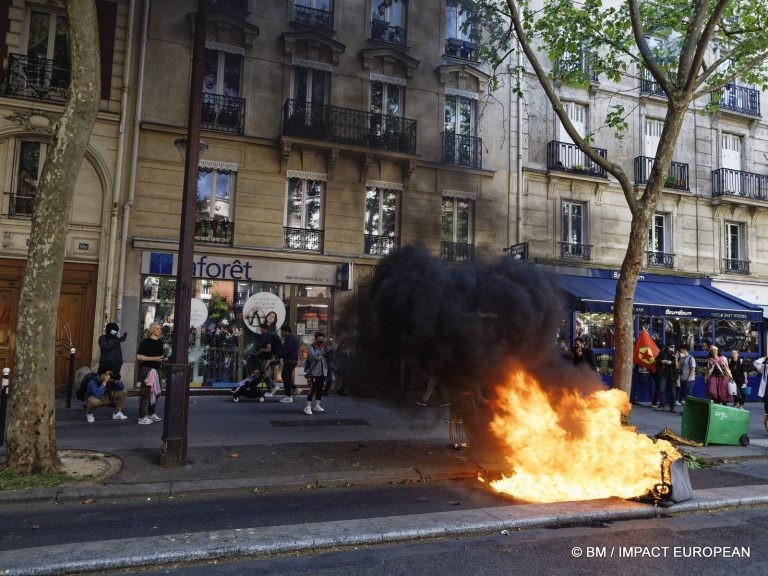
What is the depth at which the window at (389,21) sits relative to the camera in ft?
48.8

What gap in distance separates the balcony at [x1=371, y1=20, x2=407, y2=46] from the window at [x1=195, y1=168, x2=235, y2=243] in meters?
5.84

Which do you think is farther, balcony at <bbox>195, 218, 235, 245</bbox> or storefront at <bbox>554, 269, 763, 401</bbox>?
storefront at <bbox>554, 269, 763, 401</bbox>

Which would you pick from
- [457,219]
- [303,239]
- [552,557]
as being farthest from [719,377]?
[303,239]

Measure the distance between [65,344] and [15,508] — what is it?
785 centimetres

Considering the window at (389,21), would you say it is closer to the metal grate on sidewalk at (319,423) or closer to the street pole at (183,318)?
the street pole at (183,318)

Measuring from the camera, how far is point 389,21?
591 inches

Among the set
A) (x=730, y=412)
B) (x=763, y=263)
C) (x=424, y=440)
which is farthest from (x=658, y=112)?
(x=424, y=440)

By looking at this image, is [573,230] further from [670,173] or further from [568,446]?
[568,446]

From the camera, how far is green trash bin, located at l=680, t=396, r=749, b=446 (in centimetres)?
872

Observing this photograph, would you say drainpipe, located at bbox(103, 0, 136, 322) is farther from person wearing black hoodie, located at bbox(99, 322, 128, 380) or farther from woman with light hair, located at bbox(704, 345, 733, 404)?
woman with light hair, located at bbox(704, 345, 733, 404)

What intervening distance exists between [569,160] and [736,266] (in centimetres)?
756

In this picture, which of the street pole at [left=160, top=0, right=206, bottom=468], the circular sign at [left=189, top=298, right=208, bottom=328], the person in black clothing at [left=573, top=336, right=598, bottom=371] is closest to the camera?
the street pole at [left=160, top=0, right=206, bottom=468]

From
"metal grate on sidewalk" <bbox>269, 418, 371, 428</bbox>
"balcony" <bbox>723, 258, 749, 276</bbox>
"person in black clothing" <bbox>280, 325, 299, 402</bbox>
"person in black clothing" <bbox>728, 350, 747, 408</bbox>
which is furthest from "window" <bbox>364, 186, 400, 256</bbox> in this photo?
"balcony" <bbox>723, 258, 749, 276</bbox>

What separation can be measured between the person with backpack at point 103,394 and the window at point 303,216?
6034mm
